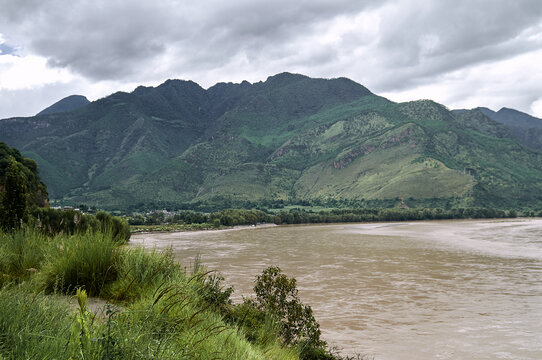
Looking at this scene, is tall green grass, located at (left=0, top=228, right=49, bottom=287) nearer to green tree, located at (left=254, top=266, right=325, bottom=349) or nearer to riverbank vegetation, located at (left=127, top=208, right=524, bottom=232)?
green tree, located at (left=254, top=266, right=325, bottom=349)

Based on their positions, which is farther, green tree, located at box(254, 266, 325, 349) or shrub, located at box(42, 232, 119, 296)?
green tree, located at box(254, 266, 325, 349)

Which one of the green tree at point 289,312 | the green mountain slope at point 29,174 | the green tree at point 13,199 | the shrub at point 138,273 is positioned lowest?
the green tree at point 289,312

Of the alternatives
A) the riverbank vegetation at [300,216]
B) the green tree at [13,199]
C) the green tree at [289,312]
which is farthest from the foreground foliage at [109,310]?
the riverbank vegetation at [300,216]

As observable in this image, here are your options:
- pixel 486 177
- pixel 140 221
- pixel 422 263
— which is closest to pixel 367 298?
pixel 422 263

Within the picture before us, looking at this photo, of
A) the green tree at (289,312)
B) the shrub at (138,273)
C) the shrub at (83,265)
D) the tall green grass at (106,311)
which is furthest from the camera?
the green tree at (289,312)

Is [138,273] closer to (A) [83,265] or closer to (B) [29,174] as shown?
(A) [83,265]

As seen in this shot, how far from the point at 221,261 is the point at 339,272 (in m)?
15.6

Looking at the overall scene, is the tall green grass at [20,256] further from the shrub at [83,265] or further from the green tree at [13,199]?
the green tree at [13,199]

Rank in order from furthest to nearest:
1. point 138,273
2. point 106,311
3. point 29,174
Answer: point 29,174 < point 138,273 < point 106,311

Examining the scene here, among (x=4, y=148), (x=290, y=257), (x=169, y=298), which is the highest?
(x=4, y=148)

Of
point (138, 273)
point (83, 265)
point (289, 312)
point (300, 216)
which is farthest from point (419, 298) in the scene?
point (300, 216)

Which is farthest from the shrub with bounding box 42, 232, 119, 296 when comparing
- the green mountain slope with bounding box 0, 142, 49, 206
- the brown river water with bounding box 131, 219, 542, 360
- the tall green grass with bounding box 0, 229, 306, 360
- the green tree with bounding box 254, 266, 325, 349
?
the green mountain slope with bounding box 0, 142, 49, 206

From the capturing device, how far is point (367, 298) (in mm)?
26156

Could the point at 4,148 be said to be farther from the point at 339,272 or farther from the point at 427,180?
the point at 427,180
